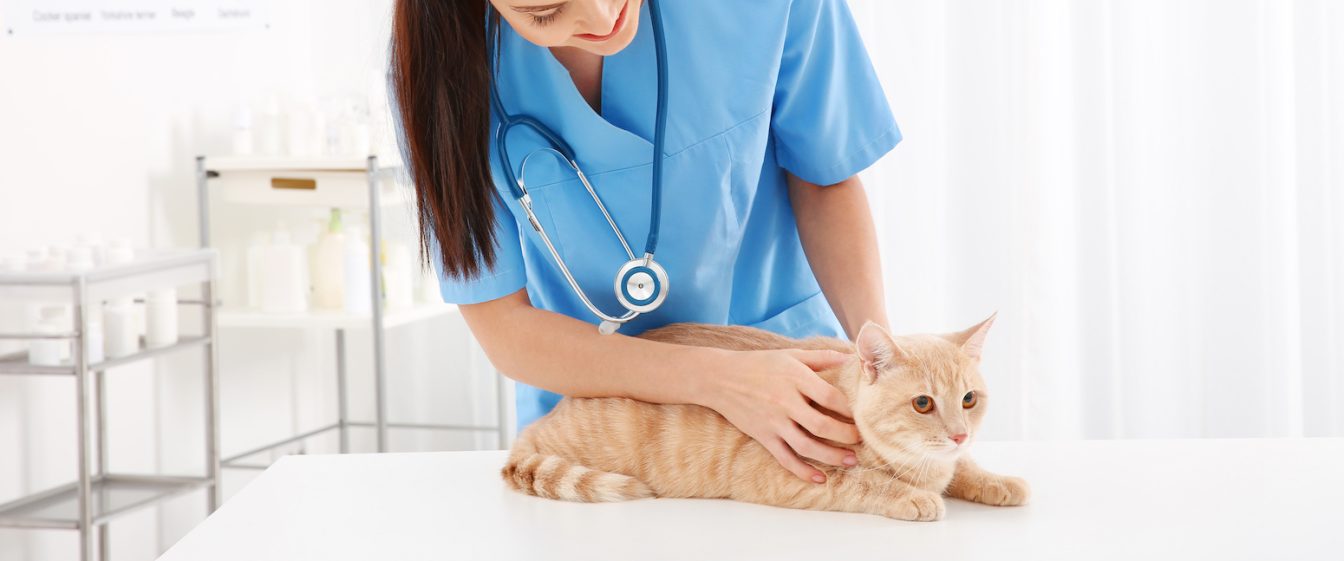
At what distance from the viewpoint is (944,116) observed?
2406 mm

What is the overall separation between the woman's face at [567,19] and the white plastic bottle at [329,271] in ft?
6.14

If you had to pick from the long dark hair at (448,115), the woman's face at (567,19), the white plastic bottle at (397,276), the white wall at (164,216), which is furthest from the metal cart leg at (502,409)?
the woman's face at (567,19)

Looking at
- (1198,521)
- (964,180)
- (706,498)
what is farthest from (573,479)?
(964,180)

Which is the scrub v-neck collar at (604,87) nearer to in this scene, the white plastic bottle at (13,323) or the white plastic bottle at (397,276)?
the white plastic bottle at (13,323)

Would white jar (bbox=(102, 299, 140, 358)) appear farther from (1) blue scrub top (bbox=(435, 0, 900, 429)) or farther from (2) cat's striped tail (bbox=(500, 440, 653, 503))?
(2) cat's striped tail (bbox=(500, 440, 653, 503))

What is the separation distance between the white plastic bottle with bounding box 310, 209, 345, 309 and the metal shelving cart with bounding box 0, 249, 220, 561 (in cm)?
48

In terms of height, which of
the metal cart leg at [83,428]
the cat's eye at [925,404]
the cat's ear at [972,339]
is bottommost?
the metal cart leg at [83,428]

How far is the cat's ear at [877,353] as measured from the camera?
856mm

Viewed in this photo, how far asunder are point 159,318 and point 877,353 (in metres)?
1.77

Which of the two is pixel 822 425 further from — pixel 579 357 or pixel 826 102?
pixel 826 102

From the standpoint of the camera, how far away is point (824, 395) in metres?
0.88

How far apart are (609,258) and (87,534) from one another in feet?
4.31

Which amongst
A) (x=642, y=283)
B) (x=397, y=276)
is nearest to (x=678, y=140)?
(x=642, y=283)

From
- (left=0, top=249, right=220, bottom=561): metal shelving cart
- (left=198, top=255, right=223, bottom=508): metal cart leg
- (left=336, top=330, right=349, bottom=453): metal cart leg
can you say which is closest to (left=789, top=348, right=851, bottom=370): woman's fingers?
(left=0, top=249, right=220, bottom=561): metal shelving cart
